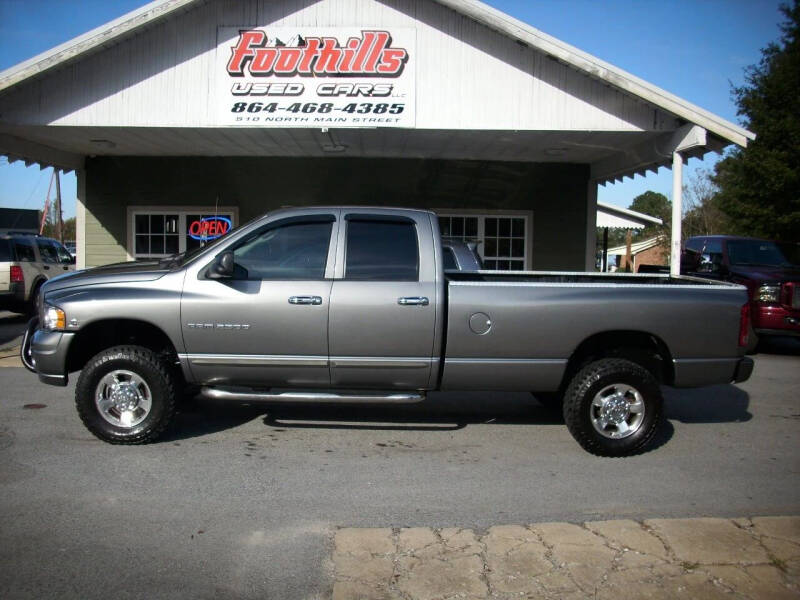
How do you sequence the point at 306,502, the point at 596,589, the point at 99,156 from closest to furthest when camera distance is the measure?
the point at 596,589 → the point at 306,502 → the point at 99,156

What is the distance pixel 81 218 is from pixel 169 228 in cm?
180

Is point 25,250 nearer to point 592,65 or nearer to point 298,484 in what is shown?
point 592,65

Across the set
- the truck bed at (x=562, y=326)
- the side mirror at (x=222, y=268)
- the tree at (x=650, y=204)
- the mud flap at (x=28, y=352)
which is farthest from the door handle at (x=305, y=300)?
the tree at (x=650, y=204)

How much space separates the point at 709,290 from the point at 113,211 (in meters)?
12.3

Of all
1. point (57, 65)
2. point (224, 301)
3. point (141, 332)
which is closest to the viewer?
point (224, 301)

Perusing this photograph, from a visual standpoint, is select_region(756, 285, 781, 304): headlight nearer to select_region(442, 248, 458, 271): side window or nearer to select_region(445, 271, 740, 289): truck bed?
select_region(445, 271, 740, 289): truck bed

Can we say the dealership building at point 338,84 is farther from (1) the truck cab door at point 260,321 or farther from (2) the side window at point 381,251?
(1) the truck cab door at point 260,321

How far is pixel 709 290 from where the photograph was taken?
18.2 feet

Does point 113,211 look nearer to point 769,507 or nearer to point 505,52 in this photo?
point 505,52

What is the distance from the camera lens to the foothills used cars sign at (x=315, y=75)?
34.0 ft

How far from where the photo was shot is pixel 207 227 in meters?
14.0

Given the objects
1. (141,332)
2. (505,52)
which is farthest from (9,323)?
(505,52)

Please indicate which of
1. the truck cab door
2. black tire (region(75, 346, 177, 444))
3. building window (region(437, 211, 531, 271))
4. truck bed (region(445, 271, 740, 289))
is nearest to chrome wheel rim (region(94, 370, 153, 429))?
black tire (region(75, 346, 177, 444))

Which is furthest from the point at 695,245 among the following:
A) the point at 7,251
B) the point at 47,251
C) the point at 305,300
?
the point at 47,251
